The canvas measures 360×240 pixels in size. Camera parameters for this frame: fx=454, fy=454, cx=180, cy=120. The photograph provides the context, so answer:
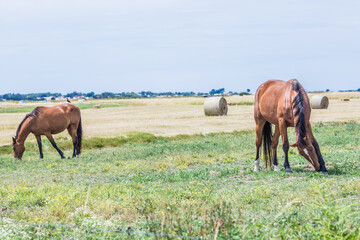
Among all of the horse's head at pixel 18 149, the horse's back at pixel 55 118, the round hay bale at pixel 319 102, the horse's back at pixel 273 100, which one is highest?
the horse's back at pixel 273 100

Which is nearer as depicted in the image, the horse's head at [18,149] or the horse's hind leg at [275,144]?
the horse's hind leg at [275,144]

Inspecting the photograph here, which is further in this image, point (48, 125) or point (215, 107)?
point (215, 107)

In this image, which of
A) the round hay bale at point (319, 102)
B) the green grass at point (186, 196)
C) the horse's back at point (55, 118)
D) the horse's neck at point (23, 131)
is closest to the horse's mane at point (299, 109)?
the green grass at point (186, 196)

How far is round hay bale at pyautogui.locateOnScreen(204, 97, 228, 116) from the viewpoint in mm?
37844

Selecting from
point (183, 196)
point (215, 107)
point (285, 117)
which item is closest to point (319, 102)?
point (215, 107)

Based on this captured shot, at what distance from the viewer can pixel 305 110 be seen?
10500 mm

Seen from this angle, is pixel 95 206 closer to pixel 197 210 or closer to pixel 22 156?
pixel 197 210

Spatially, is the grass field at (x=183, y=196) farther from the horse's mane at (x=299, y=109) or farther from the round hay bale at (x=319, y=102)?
the round hay bale at (x=319, y=102)

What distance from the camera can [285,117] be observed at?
11023 mm

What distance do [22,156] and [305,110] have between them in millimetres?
14501

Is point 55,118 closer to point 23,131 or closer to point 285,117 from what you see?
point 23,131

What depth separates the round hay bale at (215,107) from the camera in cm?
→ 3784

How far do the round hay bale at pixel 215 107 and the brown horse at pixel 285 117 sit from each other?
82.2ft

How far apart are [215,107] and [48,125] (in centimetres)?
1998
